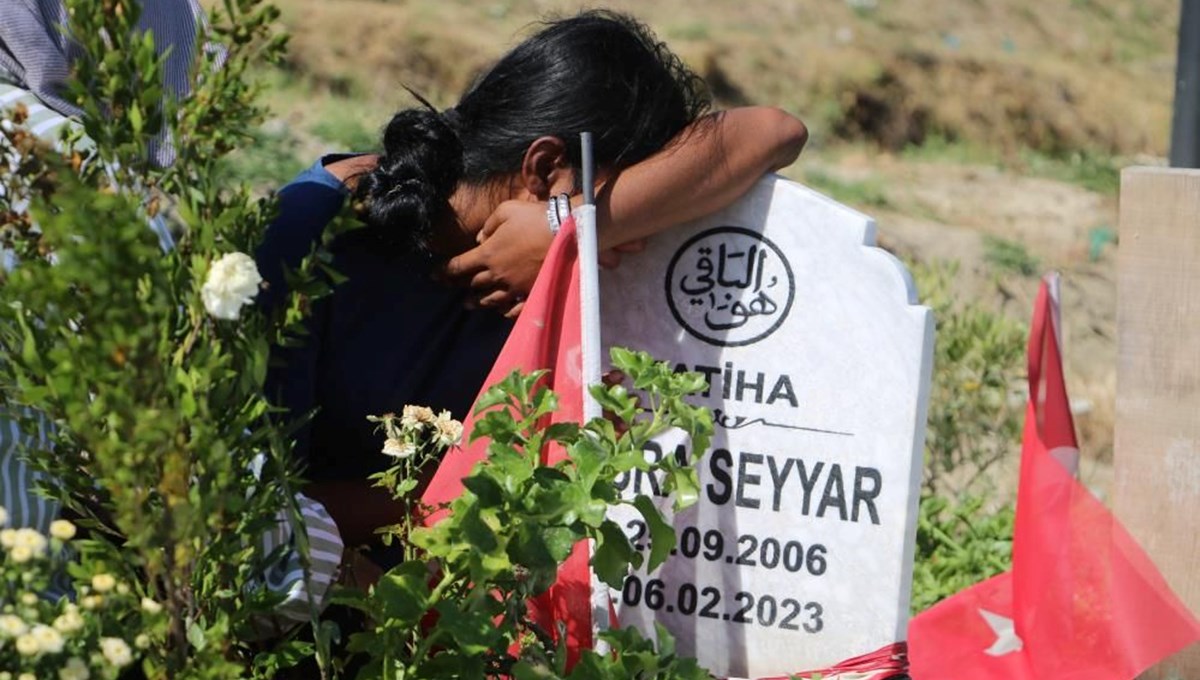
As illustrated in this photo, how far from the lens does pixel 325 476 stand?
245cm

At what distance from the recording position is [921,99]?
27.8ft

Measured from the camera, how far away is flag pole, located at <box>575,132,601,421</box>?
223 centimetres

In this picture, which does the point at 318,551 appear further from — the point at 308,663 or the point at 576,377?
the point at 576,377

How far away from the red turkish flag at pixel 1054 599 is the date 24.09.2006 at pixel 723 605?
19.7 inches

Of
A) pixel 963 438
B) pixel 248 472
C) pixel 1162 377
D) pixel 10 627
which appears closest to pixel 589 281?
pixel 248 472

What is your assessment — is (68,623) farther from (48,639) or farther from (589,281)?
(589,281)

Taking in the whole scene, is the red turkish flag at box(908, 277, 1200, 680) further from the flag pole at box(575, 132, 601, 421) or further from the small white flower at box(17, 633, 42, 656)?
the small white flower at box(17, 633, 42, 656)

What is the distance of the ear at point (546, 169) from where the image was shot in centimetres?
235

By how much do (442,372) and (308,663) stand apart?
0.51 m

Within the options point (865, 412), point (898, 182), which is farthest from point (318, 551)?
point (898, 182)

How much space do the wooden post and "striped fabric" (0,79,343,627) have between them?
1.62m

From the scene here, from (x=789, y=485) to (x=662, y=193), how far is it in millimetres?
508

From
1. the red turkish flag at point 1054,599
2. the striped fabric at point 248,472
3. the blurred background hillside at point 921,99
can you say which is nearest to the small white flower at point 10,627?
the striped fabric at point 248,472

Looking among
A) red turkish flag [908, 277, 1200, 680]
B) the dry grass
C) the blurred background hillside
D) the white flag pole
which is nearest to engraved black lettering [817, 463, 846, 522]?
the white flag pole
